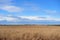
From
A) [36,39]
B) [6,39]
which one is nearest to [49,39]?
[36,39]

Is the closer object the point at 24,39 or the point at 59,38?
the point at 24,39

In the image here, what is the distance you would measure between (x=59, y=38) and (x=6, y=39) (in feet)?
9.81

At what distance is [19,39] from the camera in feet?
30.7

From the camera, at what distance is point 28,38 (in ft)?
30.4

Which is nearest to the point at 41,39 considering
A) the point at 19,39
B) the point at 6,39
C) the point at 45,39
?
the point at 45,39

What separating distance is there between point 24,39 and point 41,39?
89 cm

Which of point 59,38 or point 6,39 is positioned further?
point 59,38

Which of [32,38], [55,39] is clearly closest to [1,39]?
[32,38]

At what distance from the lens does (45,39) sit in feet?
30.8

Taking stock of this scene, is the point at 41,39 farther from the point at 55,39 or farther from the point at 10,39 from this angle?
the point at 10,39

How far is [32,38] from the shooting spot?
9328 millimetres

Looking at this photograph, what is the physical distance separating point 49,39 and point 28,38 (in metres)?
1.14

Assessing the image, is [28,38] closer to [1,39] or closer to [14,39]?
[14,39]

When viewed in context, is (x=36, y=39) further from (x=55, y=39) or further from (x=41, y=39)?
(x=55, y=39)
